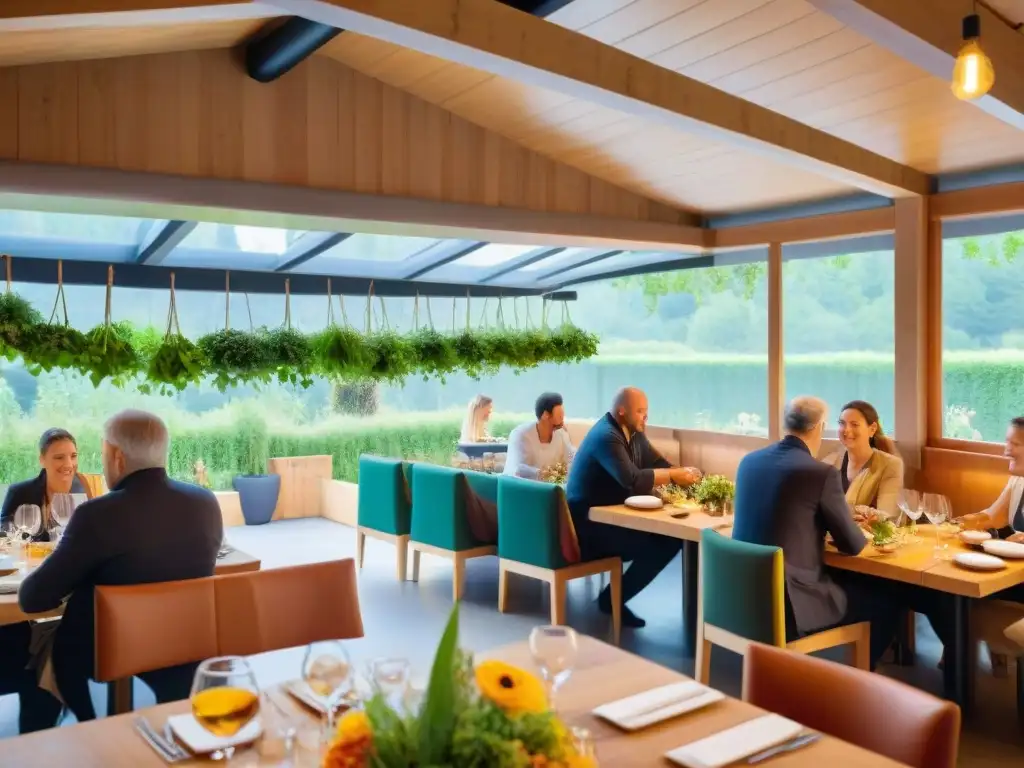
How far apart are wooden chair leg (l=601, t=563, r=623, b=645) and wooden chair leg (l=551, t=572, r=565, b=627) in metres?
0.31

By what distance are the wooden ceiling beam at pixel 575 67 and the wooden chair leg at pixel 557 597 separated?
8.76ft

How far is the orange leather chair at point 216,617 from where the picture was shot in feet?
8.62

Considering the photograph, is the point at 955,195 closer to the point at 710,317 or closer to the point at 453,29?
the point at 710,317

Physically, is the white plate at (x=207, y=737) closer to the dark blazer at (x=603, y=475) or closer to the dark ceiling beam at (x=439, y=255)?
the dark blazer at (x=603, y=475)

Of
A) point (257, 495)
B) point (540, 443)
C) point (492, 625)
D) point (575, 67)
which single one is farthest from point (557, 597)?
point (257, 495)

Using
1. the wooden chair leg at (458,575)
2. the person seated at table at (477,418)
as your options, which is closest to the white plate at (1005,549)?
the wooden chair leg at (458,575)

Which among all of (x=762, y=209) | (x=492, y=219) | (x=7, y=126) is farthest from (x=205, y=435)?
(x=762, y=209)

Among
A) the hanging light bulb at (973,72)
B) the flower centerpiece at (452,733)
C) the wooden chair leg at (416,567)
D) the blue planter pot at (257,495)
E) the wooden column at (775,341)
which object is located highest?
the hanging light bulb at (973,72)

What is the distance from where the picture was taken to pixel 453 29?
3.49 m

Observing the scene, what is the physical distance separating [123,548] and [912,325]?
524cm

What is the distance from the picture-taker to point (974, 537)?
4273mm

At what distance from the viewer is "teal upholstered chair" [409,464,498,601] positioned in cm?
606

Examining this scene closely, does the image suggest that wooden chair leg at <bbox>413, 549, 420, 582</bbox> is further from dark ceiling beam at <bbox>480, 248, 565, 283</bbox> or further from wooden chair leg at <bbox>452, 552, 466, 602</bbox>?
dark ceiling beam at <bbox>480, 248, 565, 283</bbox>

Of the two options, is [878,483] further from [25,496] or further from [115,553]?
[25,496]
